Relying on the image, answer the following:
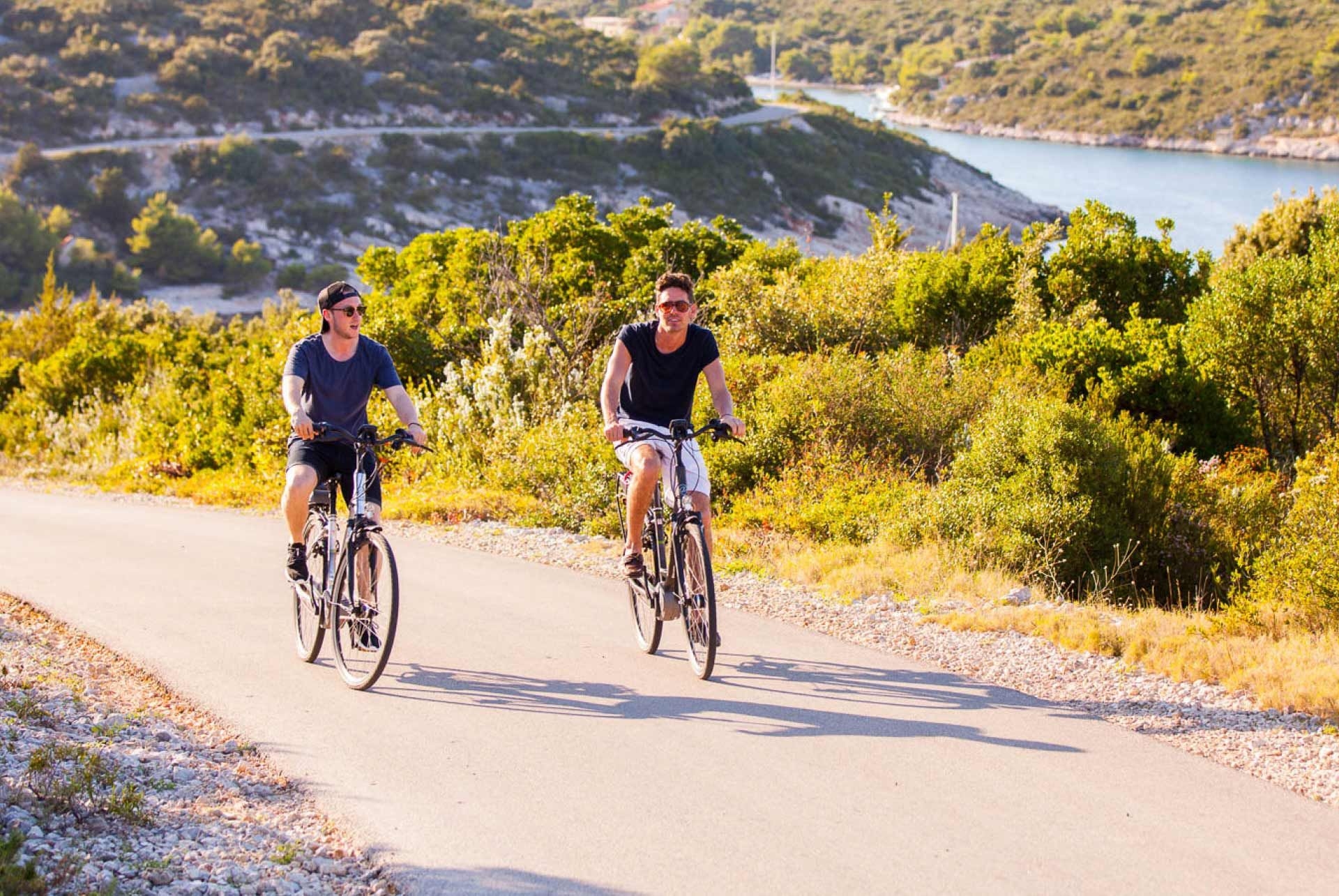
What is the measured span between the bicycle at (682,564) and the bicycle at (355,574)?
1319 millimetres

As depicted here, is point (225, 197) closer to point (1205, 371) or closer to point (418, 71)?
point (418, 71)

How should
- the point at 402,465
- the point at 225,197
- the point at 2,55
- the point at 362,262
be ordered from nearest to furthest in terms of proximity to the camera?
the point at 402,465 → the point at 362,262 → the point at 225,197 → the point at 2,55

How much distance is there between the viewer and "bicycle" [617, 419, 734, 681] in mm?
6234

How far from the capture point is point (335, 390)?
6.39 m

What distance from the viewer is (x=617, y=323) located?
1797 cm

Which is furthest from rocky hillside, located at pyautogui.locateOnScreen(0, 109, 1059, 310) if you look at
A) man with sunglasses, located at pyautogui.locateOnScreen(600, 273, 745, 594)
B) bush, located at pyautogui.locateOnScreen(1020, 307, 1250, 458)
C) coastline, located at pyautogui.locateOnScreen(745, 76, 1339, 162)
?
man with sunglasses, located at pyautogui.locateOnScreen(600, 273, 745, 594)

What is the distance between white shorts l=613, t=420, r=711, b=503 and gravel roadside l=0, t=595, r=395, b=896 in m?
2.37

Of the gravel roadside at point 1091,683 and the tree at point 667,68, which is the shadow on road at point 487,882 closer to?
the gravel roadside at point 1091,683

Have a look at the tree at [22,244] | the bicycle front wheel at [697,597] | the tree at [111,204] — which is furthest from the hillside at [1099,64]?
the bicycle front wheel at [697,597]

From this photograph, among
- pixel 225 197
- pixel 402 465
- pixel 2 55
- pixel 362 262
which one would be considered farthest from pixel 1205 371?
pixel 2 55

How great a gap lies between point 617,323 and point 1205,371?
25.9ft

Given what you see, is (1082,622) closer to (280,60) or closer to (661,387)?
(661,387)

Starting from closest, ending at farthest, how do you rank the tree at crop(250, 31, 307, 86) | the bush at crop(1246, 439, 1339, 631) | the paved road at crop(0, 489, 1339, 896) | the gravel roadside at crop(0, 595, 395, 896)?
1. the gravel roadside at crop(0, 595, 395, 896)
2. the paved road at crop(0, 489, 1339, 896)
3. the bush at crop(1246, 439, 1339, 631)
4. the tree at crop(250, 31, 307, 86)

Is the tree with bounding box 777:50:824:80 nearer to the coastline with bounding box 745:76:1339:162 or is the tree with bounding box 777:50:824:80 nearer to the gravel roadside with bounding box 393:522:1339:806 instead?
the coastline with bounding box 745:76:1339:162
